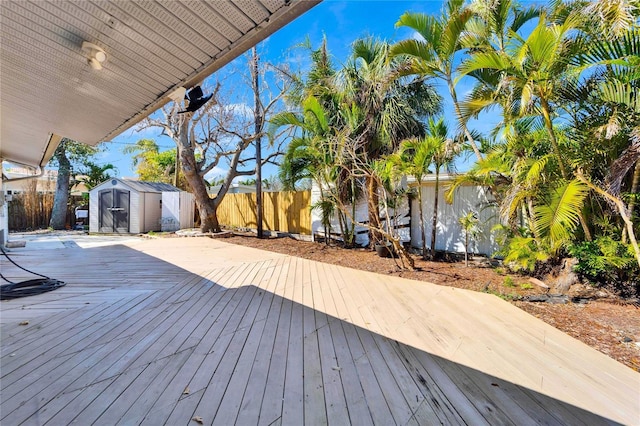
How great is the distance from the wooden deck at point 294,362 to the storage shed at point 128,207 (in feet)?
26.8

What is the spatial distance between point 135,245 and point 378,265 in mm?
6680

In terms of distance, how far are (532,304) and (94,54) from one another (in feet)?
15.9

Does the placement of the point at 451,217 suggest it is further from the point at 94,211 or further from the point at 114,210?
the point at 94,211

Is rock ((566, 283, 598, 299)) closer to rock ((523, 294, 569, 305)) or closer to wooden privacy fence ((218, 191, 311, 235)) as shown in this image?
rock ((523, 294, 569, 305))

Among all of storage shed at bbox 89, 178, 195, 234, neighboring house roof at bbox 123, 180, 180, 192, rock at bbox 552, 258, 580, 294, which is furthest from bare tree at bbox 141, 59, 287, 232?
rock at bbox 552, 258, 580, 294

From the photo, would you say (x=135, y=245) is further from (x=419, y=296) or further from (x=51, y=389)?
(x=419, y=296)

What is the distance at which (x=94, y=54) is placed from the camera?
1.87 meters

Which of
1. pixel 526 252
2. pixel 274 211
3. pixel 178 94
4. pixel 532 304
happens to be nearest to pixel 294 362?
pixel 178 94

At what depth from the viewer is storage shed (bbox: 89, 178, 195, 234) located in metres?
10.8

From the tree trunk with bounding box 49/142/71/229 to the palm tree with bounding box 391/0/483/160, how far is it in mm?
14484

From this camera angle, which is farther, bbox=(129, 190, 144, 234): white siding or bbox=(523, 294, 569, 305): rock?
bbox=(129, 190, 144, 234): white siding

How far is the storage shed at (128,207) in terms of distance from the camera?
1078cm

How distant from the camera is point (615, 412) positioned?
1614 millimetres

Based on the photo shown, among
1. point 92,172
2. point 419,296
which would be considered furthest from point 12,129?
point 92,172
